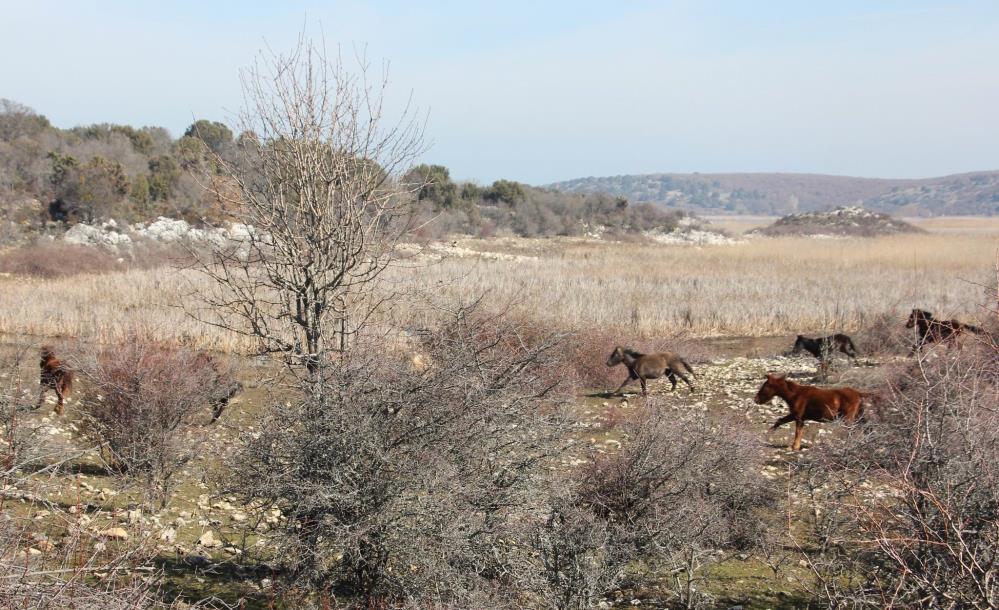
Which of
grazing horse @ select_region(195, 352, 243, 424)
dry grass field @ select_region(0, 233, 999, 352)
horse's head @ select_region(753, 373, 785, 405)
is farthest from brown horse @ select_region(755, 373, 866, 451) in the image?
grazing horse @ select_region(195, 352, 243, 424)

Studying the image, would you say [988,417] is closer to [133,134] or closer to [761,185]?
[133,134]

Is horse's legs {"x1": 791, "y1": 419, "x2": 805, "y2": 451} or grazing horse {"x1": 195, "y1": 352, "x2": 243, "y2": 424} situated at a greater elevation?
grazing horse {"x1": 195, "y1": 352, "x2": 243, "y2": 424}

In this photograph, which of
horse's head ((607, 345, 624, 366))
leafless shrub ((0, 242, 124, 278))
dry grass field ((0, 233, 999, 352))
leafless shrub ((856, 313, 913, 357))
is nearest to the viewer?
horse's head ((607, 345, 624, 366))

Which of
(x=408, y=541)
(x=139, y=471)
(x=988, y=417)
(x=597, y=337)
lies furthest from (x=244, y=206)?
(x=597, y=337)

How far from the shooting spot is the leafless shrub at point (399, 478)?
202 inches

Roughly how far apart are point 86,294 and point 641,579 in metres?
18.8

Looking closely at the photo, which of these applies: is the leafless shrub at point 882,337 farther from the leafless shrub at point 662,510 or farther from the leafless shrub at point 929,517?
the leafless shrub at point 662,510

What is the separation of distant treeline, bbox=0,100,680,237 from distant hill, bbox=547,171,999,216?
346 ft

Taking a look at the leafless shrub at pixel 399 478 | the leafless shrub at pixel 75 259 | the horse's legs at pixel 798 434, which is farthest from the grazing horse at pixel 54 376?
the leafless shrub at pixel 75 259

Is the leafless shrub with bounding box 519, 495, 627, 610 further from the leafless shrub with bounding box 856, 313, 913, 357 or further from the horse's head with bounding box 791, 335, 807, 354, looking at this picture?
the leafless shrub with bounding box 856, 313, 913, 357

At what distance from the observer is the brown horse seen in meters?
9.88

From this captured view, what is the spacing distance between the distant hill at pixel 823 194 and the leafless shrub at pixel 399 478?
157446mm

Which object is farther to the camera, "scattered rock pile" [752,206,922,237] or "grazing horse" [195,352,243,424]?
"scattered rock pile" [752,206,922,237]

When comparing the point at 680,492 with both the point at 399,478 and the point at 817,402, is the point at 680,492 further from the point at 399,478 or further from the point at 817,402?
the point at 817,402
